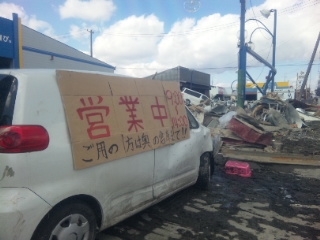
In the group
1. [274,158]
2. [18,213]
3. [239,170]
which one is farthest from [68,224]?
[274,158]

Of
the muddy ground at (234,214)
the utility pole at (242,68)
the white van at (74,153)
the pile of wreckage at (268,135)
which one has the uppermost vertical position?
the utility pole at (242,68)

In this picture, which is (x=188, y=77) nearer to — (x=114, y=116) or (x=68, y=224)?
(x=114, y=116)

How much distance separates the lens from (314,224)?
409 cm

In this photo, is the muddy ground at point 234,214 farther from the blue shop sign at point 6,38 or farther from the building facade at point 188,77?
the building facade at point 188,77

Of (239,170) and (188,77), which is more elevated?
(188,77)

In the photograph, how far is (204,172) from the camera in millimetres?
5180

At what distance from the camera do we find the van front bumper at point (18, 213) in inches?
89.3

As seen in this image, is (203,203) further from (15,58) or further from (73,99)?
(15,58)

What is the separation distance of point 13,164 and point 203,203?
3147 millimetres

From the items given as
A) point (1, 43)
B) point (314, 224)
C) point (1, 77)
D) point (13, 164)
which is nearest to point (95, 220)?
point (13, 164)

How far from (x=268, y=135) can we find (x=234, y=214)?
6699mm

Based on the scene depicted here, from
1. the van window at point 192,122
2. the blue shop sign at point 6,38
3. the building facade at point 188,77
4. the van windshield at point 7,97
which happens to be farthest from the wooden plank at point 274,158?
the building facade at point 188,77

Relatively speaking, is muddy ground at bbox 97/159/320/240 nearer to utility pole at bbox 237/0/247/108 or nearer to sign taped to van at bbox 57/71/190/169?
sign taped to van at bbox 57/71/190/169

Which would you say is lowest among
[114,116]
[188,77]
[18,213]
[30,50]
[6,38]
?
[18,213]
